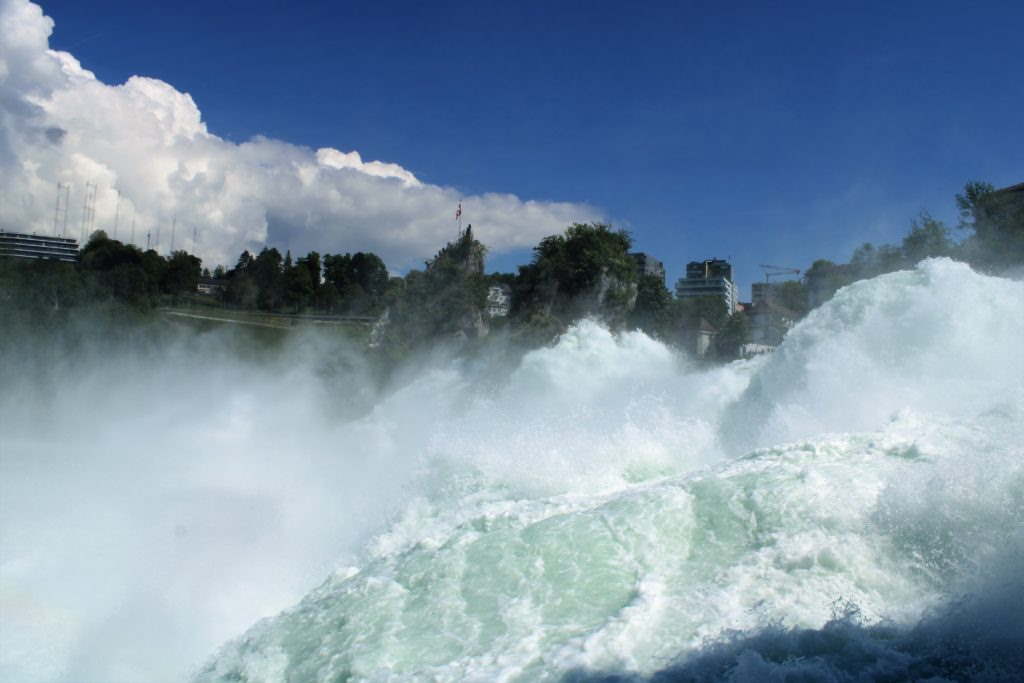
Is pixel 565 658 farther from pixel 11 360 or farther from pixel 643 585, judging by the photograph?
pixel 11 360

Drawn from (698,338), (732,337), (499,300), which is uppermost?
(499,300)

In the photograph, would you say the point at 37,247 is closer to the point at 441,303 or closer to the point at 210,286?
the point at 210,286

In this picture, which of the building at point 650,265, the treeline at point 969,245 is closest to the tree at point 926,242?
the treeline at point 969,245

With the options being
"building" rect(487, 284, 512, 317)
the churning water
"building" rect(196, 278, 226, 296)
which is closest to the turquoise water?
the churning water

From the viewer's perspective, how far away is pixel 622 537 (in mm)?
5992

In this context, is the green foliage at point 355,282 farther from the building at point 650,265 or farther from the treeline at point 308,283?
the building at point 650,265

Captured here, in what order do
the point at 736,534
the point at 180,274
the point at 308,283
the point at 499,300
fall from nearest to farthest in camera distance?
1. the point at 736,534
2. the point at 499,300
3. the point at 180,274
4. the point at 308,283

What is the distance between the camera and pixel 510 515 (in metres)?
7.04

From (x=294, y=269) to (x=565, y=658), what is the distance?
45.6m

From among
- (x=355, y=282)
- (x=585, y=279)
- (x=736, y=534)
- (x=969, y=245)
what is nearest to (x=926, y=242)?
(x=969, y=245)

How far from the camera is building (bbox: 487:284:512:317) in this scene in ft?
102

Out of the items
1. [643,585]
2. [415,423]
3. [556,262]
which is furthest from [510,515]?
[556,262]

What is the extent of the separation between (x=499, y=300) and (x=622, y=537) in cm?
2863

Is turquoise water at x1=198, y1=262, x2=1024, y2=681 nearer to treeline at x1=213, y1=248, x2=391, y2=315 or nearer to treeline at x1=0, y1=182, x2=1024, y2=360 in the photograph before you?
treeline at x1=0, y1=182, x2=1024, y2=360
